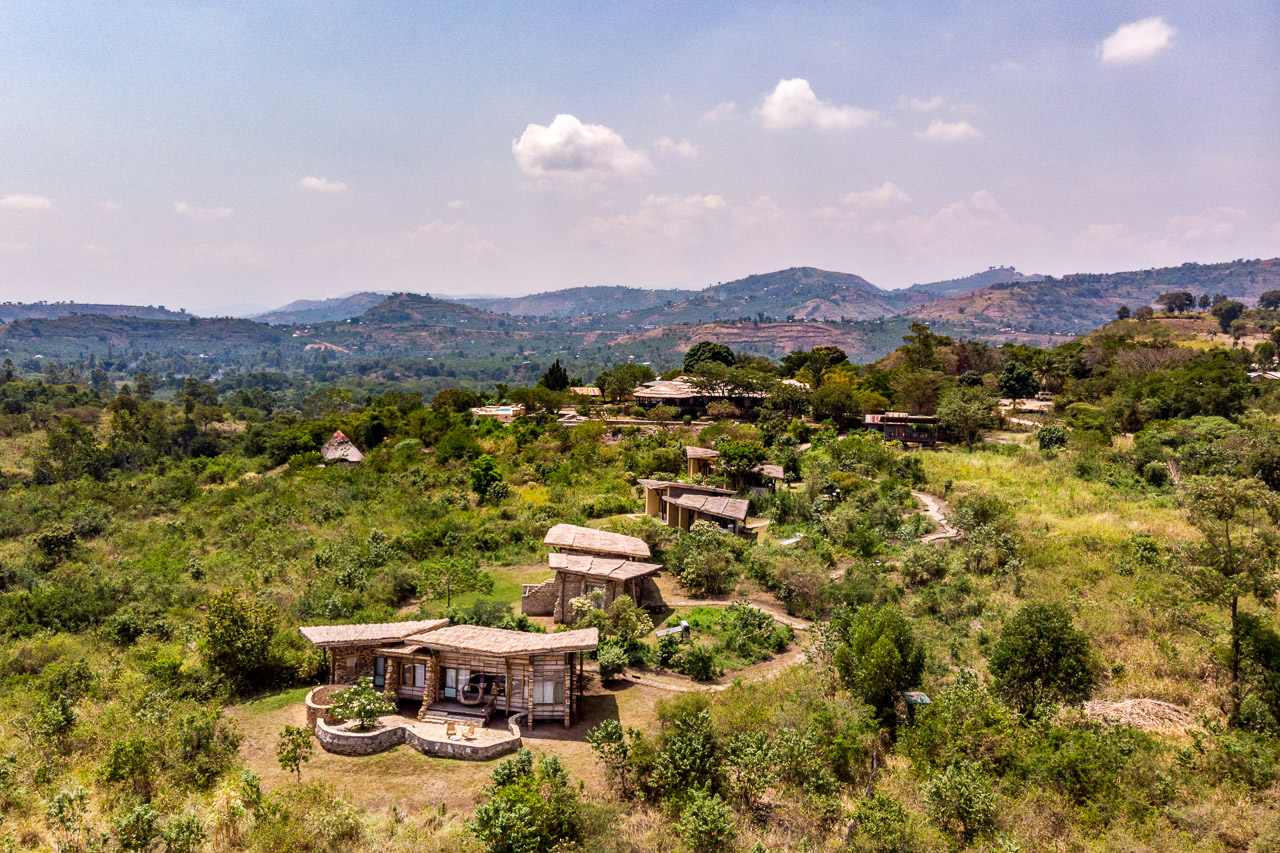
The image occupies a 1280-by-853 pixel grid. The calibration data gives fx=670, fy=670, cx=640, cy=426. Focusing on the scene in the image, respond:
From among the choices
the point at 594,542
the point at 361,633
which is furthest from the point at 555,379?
the point at 361,633

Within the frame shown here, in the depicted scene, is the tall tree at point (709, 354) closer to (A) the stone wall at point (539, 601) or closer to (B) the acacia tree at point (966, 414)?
(B) the acacia tree at point (966, 414)

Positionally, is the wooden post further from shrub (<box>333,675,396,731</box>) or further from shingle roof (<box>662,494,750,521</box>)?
shingle roof (<box>662,494,750,521</box>)

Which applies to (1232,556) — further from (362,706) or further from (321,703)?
(321,703)

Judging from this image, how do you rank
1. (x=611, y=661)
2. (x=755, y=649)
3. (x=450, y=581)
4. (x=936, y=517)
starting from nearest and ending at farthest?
(x=611, y=661)
(x=755, y=649)
(x=450, y=581)
(x=936, y=517)

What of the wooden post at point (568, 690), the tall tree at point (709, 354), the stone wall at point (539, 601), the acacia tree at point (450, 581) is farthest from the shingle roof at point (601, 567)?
the tall tree at point (709, 354)

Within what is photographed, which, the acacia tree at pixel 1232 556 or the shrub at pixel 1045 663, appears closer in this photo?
the acacia tree at pixel 1232 556

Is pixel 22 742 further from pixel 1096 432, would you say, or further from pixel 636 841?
pixel 1096 432
